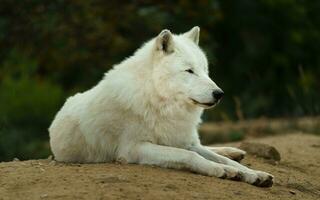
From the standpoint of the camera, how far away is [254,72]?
19.8m

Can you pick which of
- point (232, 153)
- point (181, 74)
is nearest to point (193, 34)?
A: point (181, 74)

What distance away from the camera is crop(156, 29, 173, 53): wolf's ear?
6668 millimetres

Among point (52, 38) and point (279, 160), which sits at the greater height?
point (52, 38)

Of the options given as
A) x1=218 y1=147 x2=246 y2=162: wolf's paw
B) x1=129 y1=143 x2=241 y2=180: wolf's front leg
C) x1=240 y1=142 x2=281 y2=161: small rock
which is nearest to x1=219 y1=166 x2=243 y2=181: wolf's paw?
x1=129 y1=143 x2=241 y2=180: wolf's front leg

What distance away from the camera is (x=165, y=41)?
668cm

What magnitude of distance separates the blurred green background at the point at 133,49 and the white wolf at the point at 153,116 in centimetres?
304

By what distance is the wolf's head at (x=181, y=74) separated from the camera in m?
6.39

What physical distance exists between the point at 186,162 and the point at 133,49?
11636 millimetres

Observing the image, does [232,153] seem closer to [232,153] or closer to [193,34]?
[232,153]

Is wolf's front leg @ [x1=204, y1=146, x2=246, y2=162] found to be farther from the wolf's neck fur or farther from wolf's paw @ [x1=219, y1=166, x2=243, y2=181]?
wolf's paw @ [x1=219, y1=166, x2=243, y2=181]

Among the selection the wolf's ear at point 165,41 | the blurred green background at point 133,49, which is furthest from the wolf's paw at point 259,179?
the blurred green background at point 133,49

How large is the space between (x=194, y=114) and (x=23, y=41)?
30.5 ft

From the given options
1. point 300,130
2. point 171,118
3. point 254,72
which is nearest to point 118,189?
point 171,118

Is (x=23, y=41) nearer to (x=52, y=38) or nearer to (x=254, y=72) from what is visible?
Answer: (x=52, y=38)
